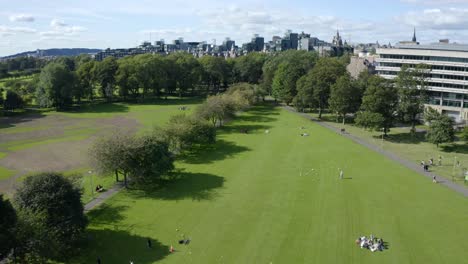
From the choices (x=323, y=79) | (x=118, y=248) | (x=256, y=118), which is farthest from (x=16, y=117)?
(x=323, y=79)

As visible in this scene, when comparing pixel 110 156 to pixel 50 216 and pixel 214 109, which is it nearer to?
pixel 50 216

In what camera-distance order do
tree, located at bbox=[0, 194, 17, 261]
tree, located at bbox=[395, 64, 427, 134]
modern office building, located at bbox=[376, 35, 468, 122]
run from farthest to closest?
modern office building, located at bbox=[376, 35, 468, 122] → tree, located at bbox=[395, 64, 427, 134] → tree, located at bbox=[0, 194, 17, 261]

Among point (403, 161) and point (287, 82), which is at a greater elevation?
point (287, 82)

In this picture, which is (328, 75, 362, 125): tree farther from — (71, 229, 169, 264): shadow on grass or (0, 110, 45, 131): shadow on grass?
(0, 110, 45, 131): shadow on grass

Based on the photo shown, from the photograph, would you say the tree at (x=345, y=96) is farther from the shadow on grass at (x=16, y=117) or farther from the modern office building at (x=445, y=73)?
the shadow on grass at (x=16, y=117)

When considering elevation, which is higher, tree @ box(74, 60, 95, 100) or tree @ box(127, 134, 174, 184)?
tree @ box(74, 60, 95, 100)

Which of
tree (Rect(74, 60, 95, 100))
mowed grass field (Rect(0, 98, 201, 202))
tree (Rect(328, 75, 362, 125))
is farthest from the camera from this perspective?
tree (Rect(74, 60, 95, 100))

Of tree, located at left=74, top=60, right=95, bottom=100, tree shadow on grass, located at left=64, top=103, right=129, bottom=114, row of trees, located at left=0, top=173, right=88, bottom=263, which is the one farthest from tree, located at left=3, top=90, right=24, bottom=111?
row of trees, located at left=0, top=173, right=88, bottom=263
